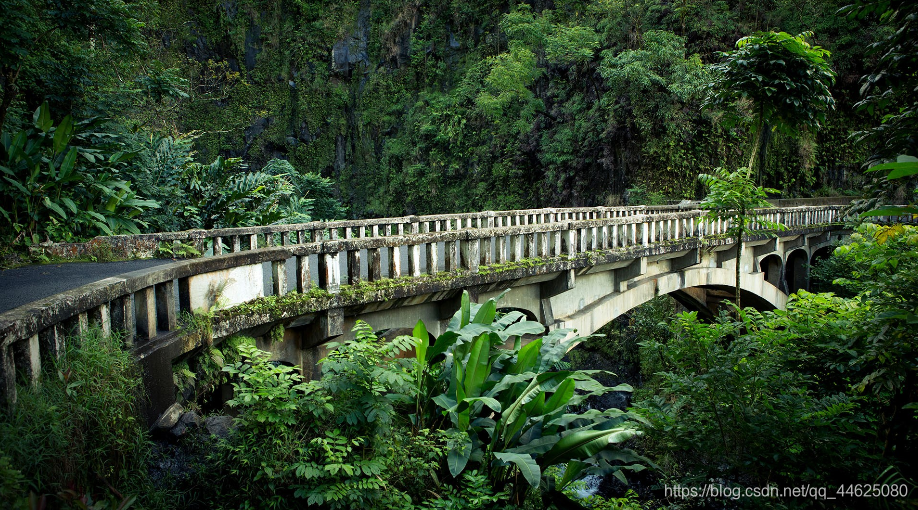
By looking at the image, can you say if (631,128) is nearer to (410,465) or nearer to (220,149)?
(410,465)

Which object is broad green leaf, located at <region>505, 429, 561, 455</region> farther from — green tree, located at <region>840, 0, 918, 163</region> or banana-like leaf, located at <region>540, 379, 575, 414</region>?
green tree, located at <region>840, 0, 918, 163</region>

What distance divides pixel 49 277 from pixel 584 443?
5205mm

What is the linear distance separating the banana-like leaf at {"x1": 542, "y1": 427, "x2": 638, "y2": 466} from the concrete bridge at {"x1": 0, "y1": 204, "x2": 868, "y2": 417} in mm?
2940

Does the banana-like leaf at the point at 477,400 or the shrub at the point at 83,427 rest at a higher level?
the shrub at the point at 83,427

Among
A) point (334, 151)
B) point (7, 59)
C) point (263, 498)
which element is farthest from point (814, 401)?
point (334, 151)

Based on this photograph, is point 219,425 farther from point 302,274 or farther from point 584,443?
point 584,443

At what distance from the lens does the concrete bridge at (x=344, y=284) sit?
404 centimetres

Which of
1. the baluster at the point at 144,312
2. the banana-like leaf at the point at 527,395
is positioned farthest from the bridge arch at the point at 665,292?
the baluster at the point at 144,312

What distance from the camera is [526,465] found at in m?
4.59

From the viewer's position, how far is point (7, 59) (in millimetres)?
8953

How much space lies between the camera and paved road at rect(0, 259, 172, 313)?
4539 mm

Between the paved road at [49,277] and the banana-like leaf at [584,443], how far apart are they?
14.1 feet

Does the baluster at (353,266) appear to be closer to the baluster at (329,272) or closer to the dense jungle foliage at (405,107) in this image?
the baluster at (329,272)

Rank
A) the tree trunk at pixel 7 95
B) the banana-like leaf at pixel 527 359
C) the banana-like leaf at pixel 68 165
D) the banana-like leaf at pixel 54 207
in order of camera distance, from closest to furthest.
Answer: the banana-like leaf at pixel 527 359 → the banana-like leaf at pixel 54 207 → the banana-like leaf at pixel 68 165 → the tree trunk at pixel 7 95
